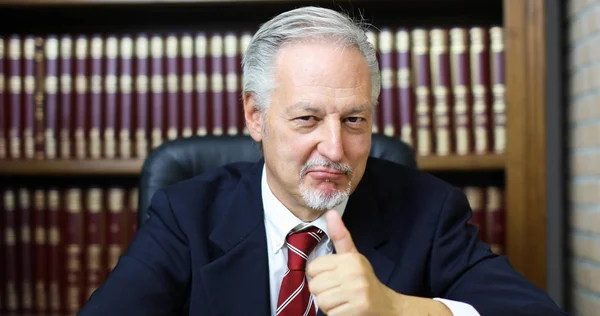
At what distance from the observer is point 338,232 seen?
93 centimetres

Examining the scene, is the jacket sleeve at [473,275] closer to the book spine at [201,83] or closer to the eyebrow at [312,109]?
the eyebrow at [312,109]

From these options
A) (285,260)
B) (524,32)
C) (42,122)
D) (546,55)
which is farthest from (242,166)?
(546,55)

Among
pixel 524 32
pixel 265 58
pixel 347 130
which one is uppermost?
pixel 524 32

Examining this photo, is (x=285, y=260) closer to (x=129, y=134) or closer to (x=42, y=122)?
(x=129, y=134)

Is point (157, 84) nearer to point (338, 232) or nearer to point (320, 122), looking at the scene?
point (320, 122)

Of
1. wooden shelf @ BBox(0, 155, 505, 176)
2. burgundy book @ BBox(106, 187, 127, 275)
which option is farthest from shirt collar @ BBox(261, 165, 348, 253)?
burgundy book @ BBox(106, 187, 127, 275)

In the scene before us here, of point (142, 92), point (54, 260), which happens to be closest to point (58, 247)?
point (54, 260)

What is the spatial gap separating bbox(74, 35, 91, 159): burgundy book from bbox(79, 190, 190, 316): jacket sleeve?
2.16 feet

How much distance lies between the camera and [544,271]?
1.80 meters

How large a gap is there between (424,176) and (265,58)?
0.44m

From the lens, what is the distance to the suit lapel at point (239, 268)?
1.23 meters

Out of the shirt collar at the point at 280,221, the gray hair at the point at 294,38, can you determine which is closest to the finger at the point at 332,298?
the shirt collar at the point at 280,221

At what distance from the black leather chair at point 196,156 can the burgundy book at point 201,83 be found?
13.1 inches

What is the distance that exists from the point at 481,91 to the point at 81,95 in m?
1.21
